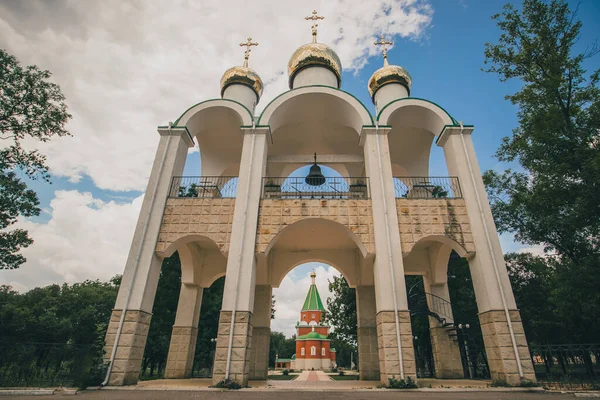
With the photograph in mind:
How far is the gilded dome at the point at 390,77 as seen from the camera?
14609 mm

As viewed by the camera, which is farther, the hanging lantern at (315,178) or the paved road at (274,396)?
the hanging lantern at (315,178)

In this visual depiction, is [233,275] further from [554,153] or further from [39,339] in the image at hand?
[39,339]

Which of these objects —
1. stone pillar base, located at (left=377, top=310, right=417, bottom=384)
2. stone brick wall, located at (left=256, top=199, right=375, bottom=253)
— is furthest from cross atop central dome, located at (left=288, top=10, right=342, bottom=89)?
stone pillar base, located at (left=377, top=310, right=417, bottom=384)

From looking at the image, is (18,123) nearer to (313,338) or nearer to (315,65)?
(315,65)

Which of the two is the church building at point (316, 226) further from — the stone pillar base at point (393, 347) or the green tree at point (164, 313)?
the green tree at point (164, 313)

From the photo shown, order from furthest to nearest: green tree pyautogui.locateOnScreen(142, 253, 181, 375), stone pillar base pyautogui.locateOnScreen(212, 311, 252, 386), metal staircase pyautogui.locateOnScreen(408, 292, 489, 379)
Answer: green tree pyautogui.locateOnScreen(142, 253, 181, 375)
metal staircase pyautogui.locateOnScreen(408, 292, 489, 379)
stone pillar base pyautogui.locateOnScreen(212, 311, 252, 386)

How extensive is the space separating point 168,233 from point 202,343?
434 inches

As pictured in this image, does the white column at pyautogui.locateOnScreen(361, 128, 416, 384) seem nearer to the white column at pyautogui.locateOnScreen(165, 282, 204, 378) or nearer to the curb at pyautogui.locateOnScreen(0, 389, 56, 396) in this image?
the white column at pyautogui.locateOnScreen(165, 282, 204, 378)

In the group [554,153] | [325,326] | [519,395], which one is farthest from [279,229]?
[325,326]

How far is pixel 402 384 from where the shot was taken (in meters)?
8.05

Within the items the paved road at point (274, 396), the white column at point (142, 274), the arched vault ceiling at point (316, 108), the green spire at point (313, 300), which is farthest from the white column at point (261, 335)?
the green spire at point (313, 300)

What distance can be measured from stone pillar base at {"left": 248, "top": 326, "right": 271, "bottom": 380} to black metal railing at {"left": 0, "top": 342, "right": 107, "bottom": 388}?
18.0 ft

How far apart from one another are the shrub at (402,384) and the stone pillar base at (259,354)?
5.56m

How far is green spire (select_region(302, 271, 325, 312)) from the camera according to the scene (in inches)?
1807
